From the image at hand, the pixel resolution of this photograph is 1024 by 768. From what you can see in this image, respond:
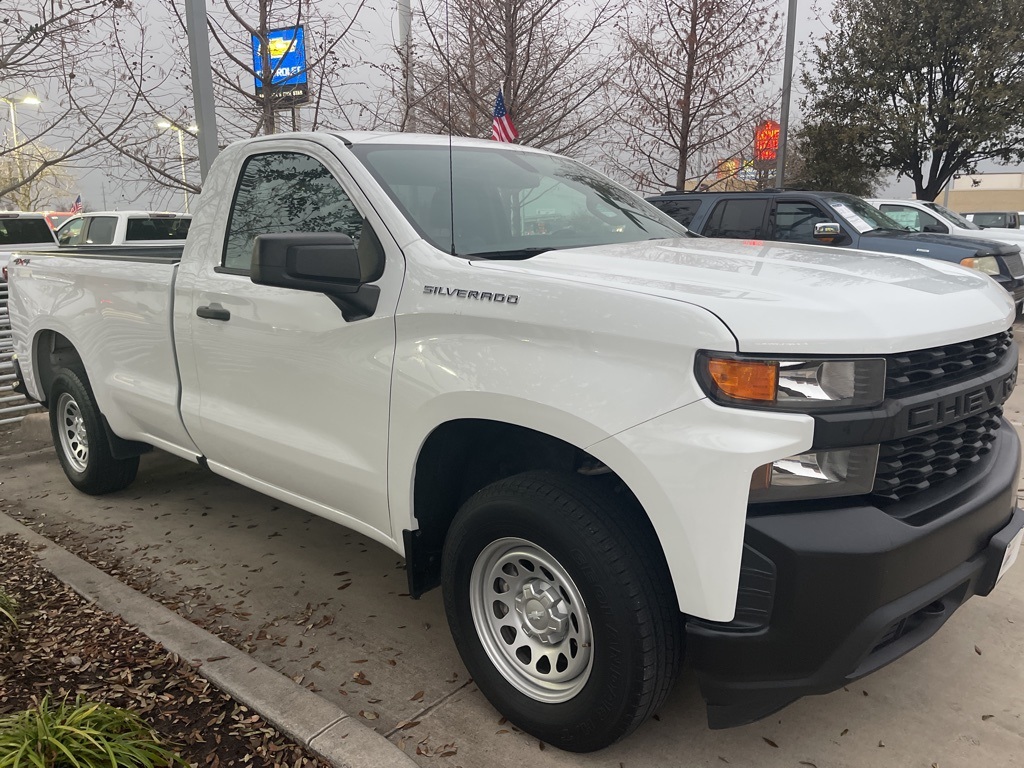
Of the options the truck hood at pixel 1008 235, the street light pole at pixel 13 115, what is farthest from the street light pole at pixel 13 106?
the truck hood at pixel 1008 235

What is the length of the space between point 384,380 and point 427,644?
3.87ft

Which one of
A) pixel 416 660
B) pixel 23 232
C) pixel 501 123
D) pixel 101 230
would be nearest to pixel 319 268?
pixel 416 660

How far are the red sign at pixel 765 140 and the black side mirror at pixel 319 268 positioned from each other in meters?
11.7

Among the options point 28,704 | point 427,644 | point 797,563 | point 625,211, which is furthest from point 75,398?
point 797,563

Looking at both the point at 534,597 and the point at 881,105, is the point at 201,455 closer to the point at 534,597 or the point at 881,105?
the point at 534,597

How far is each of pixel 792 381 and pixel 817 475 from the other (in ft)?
0.80

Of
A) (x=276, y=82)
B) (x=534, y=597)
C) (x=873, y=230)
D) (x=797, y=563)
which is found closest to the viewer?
(x=797, y=563)

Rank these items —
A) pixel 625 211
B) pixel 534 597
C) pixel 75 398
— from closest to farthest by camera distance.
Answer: pixel 534 597
pixel 625 211
pixel 75 398

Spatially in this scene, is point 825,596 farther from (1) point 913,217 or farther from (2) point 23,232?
(2) point 23,232

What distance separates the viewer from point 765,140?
561 inches

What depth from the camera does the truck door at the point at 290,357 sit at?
9.55 ft

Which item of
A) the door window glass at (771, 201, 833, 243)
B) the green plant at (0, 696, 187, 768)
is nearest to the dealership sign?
the door window glass at (771, 201, 833, 243)

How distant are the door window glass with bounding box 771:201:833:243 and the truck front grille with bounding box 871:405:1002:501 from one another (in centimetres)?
779

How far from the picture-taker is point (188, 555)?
422 cm
